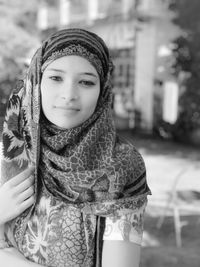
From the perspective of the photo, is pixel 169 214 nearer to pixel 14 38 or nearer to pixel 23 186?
pixel 23 186

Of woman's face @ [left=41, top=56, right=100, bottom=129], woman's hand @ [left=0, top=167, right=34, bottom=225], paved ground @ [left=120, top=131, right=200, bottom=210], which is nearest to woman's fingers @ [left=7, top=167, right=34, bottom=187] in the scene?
woman's hand @ [left=0, top=167, right=34, bottom=225]

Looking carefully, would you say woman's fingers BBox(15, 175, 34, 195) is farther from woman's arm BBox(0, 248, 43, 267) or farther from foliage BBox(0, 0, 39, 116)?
foliage BBox(0, 0, 39, 116)

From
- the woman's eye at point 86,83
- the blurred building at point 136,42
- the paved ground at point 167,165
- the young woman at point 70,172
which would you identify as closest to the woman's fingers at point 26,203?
the young woman at point 70,172

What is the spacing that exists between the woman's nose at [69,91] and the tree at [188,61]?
320 inches

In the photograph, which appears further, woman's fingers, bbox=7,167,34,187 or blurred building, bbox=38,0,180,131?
blurred building, bbox=38,0,180,131

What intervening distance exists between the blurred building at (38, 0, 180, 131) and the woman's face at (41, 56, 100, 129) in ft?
32.5

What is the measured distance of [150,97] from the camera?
37.6 ft

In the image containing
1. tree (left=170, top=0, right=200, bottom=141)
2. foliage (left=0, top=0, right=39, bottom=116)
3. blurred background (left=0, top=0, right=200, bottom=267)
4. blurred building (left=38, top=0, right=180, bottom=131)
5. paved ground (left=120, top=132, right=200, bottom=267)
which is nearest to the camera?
paved ground (left=120, top=132, right=200, bottom=267)

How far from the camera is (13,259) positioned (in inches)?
44.3

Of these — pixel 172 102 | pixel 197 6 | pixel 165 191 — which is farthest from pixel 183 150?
pixel 165 191

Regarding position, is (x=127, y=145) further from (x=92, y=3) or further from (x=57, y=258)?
(x=92, y=3)

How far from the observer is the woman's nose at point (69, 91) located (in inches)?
44.0

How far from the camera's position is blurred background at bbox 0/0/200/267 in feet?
19.1

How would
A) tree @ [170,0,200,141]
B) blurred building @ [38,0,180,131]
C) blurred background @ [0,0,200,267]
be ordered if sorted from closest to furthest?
1. blurred background @ [0,0,200,267]
2. tree @ [170,0,200,141]
3. blurred building @ [38,0,180,131]
